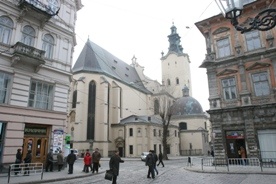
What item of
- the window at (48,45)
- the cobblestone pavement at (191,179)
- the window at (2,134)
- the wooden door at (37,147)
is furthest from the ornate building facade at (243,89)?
the window at (2,134)

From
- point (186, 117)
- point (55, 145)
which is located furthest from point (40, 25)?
point (186, 117)

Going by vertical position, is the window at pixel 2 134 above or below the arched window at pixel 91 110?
below

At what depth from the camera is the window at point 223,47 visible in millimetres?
22422

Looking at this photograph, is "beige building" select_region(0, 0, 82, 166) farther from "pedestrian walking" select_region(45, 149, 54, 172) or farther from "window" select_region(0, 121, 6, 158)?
"pedestrian walking" select_region(45, 149, 54, 172)

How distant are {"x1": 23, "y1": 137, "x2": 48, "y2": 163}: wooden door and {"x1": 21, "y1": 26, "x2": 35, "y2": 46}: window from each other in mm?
6977

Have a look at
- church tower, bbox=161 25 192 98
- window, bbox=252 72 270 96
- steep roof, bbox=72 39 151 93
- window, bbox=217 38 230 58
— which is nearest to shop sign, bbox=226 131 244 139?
window, bbox=252 72 270 96

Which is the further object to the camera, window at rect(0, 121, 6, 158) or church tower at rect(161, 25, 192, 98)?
church tower at rect(161, 25, 192, 98)

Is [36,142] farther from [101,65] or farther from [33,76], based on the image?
[101,65]

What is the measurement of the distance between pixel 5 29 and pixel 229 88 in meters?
19.2

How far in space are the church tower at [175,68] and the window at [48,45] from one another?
2169 inches

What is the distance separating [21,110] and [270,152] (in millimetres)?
19348

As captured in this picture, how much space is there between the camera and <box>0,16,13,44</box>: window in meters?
15.1

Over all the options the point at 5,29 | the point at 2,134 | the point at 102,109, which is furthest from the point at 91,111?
the point at 2,134

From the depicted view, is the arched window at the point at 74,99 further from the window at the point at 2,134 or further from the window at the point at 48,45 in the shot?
the window at the point at 2,134
